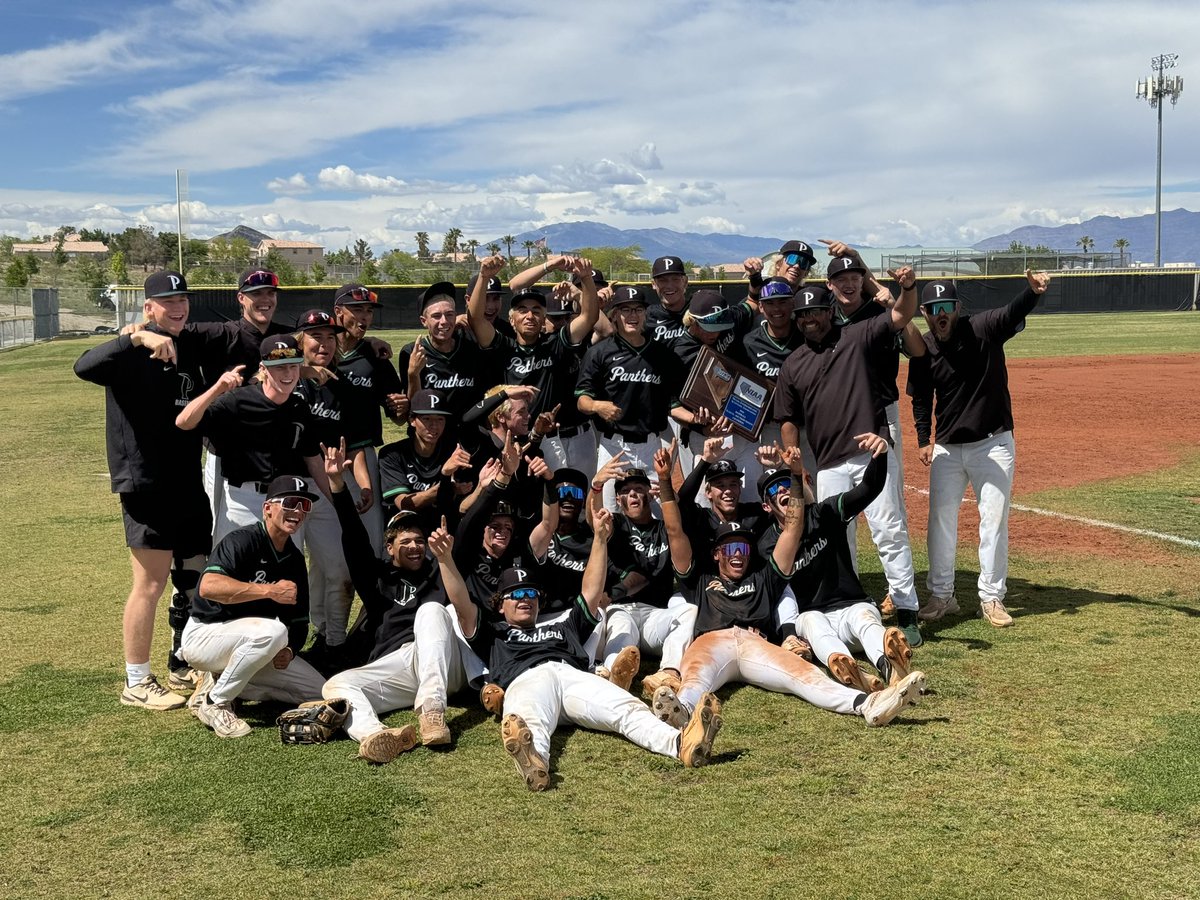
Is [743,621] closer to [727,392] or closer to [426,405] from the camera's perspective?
[727,392]

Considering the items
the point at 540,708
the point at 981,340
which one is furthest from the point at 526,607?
the point at 981,340

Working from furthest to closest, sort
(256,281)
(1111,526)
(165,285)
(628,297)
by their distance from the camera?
(1111,526), (628,297), (256,281), (165,285)

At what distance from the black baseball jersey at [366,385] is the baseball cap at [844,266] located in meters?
2.99

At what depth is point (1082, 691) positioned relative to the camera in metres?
5.88

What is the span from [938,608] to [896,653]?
1.96 m

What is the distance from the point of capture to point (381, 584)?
243 inches

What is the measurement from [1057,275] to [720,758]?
46.7 meters

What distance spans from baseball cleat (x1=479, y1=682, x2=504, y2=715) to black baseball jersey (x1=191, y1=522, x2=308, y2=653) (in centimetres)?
107

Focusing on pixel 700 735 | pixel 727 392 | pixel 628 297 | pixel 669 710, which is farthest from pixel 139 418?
pixel 727 392

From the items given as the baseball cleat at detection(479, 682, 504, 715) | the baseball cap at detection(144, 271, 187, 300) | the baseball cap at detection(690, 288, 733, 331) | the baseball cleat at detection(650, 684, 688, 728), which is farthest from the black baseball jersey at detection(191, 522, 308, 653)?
the baseball cap at detection(690, 288, 733, 331)

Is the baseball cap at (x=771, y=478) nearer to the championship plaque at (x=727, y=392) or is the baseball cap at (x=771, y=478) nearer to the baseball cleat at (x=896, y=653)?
the championship plaque at (x=727, y=392)

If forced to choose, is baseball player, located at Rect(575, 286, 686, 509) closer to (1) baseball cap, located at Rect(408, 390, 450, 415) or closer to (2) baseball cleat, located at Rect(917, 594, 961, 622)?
(1) baseball cap, located at Rect(408, 390, 450, 415)

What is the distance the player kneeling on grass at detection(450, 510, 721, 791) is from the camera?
5000 millimetres

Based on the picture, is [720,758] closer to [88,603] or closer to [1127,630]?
[1127,630]
